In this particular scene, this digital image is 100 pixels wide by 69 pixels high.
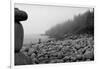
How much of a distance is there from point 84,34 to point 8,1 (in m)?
0.92

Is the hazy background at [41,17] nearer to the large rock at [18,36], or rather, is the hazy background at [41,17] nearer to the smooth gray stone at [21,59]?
the large rock at [18,36]

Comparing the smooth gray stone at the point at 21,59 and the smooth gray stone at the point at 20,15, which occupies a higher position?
the smooth gray stone at the point at 20,15

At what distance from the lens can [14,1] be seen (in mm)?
1716

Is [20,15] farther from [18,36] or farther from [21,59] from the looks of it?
[21,59]

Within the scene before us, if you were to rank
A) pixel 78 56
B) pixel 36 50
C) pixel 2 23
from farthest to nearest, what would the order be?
pixel 78 56 → pixel 36 50 → pixel 2 23

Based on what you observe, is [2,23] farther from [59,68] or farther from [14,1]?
[59,68]

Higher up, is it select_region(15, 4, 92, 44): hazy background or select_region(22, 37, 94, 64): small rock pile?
select_region(15, 4, 92, 44): hazy background

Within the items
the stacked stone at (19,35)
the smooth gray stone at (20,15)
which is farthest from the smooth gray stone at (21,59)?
the smooth gray stone at (20,15)

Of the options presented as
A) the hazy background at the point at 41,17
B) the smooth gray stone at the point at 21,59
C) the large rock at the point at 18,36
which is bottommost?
the smooth gray stone at the point at 21,59

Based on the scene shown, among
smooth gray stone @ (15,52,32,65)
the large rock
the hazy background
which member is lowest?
smooth gray stone @ (15,52,32,65)

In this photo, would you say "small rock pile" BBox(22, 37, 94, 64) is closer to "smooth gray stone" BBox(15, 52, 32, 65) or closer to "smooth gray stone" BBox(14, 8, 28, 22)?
"smooth gray stone" BBox(15, 52, 32, 65)

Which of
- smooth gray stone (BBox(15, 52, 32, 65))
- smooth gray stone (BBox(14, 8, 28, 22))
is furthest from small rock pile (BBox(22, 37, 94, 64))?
smooth gray stone (BBox(14, 8, 28, 22))

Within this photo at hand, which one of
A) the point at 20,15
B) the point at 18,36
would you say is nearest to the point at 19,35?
the point at 18,36
